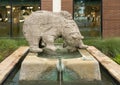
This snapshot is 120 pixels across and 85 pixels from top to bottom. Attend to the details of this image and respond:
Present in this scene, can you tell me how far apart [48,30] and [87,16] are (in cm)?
1317

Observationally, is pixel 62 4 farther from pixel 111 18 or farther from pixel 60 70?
pixel 60 70

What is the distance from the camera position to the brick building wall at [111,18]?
2434cm

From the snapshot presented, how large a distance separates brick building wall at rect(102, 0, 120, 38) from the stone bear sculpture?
41.0 ft

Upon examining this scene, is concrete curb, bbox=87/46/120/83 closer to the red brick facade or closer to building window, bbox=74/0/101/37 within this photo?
the red brick facade

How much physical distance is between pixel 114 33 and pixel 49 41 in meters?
13.2

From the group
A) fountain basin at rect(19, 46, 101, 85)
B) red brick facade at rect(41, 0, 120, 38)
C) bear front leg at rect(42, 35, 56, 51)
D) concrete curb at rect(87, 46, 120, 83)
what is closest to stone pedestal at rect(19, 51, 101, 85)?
fountain basin at rect(19, 46, 101, 85)

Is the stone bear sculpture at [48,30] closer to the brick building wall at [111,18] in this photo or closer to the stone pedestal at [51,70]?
the stone pedestal at [51,70]

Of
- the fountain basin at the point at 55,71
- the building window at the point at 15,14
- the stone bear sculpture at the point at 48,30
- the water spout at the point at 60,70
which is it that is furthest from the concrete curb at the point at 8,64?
the building window at the point at 15,14

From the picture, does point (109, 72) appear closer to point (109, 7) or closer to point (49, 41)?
point (49, 41)

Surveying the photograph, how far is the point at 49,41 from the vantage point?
462 inches

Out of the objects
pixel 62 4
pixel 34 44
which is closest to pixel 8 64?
pixel 34 44

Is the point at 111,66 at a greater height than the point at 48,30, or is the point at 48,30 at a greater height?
the point at 48,30

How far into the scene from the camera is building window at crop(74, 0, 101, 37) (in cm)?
2477

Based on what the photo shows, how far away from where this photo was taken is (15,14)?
976 inches
